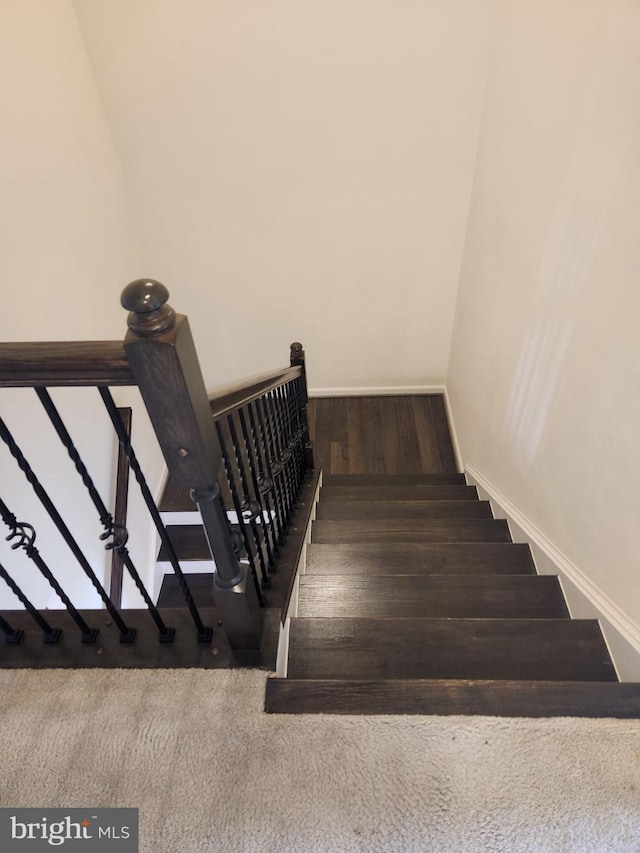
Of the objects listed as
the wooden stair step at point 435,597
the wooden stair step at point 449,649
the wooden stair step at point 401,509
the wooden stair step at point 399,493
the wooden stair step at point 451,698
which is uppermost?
the wooden stair step at point 451,698

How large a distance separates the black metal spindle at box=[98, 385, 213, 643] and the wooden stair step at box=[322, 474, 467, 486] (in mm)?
2207

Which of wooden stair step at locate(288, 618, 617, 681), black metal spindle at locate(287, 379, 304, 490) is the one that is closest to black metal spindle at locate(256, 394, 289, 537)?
black metal spindle at locate(287, 379, 304, 490)

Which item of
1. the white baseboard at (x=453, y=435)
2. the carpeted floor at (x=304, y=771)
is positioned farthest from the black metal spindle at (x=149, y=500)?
the white baseboard at (x=453, y=435)

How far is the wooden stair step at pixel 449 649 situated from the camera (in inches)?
56.8

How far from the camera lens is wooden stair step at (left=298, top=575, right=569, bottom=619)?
5.79ft

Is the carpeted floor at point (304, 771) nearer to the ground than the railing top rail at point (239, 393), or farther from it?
nearer to the ground

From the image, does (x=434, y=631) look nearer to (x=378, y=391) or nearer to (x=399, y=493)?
(x=399, y=493)

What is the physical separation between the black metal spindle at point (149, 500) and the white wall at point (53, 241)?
93cm

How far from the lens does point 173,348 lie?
2.30ft

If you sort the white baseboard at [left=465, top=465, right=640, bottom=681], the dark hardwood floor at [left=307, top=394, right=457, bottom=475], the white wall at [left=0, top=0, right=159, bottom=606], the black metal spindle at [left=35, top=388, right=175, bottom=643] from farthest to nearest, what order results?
the dark hardwood floor at [left=307, top=394, right=457, bottom=475]
the white wall at [left=0, top=0, right=159, bottom=606]
the white baseboard at [left=465, top=465, right=640, bottom=681]
the black metal spindle at [left=35, top=388, right=175, bottom=643]

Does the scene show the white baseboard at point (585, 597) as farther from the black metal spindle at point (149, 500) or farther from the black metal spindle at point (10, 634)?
the black metal spindle at point (10, 634)

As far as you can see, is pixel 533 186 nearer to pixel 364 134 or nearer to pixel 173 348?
pixel 364 134

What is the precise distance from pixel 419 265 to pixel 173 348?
124 inches

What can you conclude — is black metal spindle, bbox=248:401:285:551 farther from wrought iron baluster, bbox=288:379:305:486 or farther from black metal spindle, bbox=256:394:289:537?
wrought iron baluster, bbox=288:379:305:486
